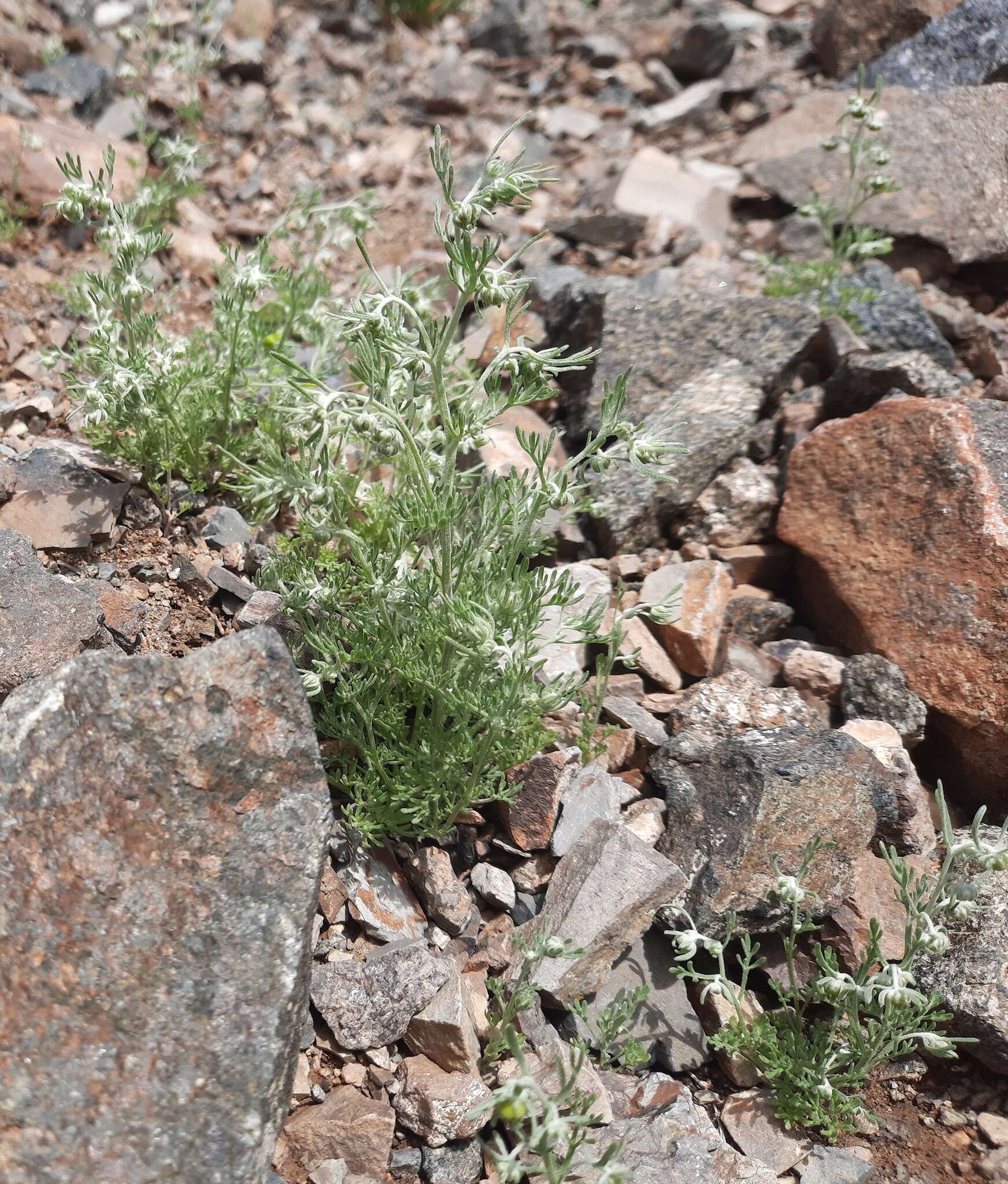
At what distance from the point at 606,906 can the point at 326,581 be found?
1.54m

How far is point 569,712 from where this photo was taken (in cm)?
427

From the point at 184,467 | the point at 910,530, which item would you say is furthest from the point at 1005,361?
the point at 184,467

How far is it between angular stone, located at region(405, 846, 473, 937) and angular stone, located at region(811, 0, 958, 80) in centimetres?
733

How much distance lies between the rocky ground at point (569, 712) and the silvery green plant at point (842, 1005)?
0.12 m

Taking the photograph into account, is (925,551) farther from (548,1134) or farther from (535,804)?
(548,1134)

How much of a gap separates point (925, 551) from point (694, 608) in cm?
104

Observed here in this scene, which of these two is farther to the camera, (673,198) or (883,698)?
(673,198)

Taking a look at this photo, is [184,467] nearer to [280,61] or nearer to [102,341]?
[102,341]

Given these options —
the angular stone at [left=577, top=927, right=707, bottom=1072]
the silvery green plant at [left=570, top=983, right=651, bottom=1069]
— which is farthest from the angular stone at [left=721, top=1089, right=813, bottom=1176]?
the silvery green plant at [left=570, top=983, right=651, bottom=1069]

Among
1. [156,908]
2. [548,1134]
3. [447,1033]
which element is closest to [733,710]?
[447,1033]

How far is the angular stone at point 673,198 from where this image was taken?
700cm

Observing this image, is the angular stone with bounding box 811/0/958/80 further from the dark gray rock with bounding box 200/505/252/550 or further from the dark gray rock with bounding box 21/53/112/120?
the dark gray rock with bounding box 200/505/252/550

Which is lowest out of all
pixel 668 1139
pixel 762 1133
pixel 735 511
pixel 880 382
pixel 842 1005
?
pixel 762 1133

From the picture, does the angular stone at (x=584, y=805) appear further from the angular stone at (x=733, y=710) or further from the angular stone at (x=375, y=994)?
the angular stone at (x=375, y=994)
